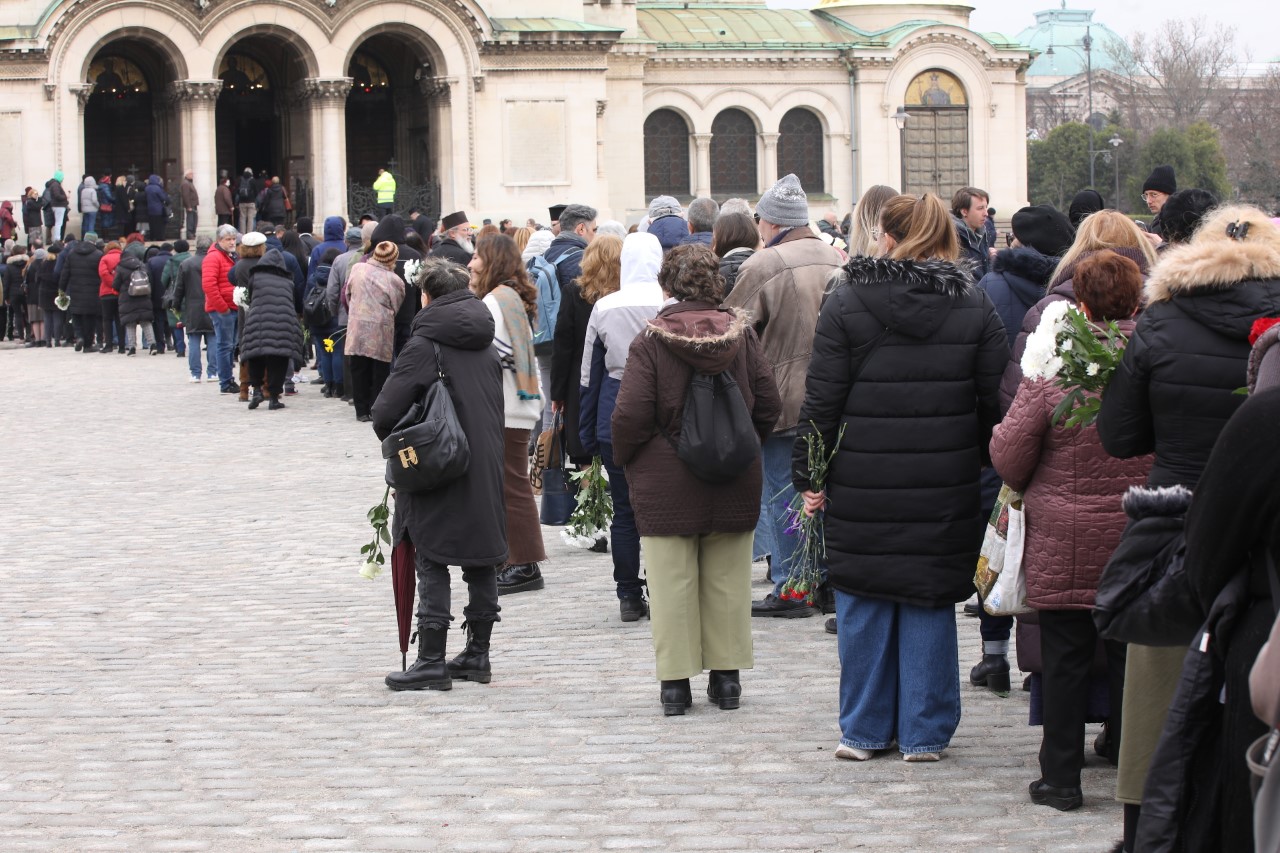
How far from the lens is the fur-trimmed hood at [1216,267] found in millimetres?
5598

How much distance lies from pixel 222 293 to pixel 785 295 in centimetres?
1394

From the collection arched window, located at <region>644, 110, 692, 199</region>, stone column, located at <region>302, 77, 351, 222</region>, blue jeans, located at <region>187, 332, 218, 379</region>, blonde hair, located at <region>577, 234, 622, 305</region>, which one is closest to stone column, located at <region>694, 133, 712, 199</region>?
arched window, located at <region>644, 110, 692, 199</region>

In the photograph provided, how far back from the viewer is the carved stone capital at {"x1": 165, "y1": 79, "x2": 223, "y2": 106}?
1601 inches

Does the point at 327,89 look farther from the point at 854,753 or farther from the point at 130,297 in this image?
the point at 854,753

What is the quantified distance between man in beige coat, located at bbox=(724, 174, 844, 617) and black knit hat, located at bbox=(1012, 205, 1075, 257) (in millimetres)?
1042

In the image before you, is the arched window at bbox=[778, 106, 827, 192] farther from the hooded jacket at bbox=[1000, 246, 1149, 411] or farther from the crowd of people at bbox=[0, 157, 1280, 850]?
the hooded jacket at bbox=[1000, 246, 1149, 411]

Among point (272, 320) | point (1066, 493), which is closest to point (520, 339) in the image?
point (1066, 493)

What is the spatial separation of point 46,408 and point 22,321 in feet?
47.7

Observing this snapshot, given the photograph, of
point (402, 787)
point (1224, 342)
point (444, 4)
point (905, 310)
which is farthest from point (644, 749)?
point (444, 4)

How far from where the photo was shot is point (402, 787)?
6.79 m

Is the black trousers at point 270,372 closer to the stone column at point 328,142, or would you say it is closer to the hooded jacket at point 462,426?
the hooded jacket at point 462,426

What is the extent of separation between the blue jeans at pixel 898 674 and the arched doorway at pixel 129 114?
3935 centimetres

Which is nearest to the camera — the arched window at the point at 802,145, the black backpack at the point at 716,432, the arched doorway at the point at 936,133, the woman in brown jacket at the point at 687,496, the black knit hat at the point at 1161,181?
the black backpack at the point at 716,432

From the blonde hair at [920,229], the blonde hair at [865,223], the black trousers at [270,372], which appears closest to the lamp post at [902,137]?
the black trousers at [270,372]
